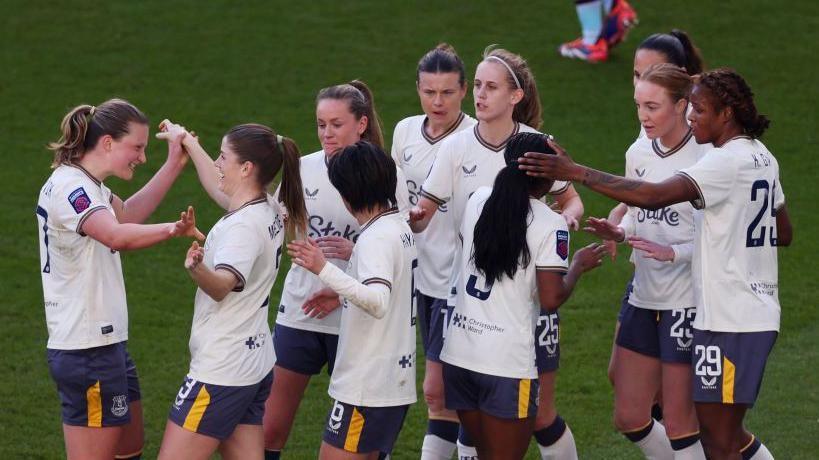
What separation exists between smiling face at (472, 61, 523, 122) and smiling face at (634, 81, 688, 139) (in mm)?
641

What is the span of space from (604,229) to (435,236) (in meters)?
1.07

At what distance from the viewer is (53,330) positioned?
5.42m

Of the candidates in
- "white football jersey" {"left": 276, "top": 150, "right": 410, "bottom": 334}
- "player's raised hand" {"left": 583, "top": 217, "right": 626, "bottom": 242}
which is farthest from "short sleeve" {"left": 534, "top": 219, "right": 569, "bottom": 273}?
"white football jersey" {"left": 276, "top": 150, "right": 410, "bottom": 334}

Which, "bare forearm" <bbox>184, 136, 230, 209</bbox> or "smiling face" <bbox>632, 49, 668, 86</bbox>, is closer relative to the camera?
"bare forearm" <bbox>184, 136, 230, 209</bbox>

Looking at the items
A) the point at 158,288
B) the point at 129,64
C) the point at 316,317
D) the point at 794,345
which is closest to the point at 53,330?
the point at 316,317

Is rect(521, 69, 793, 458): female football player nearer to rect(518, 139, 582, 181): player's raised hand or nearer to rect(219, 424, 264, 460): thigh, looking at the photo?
rect(518, 139, 582, 181): player's raised hand

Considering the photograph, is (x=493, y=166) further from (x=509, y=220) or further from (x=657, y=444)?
(x=657, y=444)

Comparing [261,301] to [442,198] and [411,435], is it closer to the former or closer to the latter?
[442,198]

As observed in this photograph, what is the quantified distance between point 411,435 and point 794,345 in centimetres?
324

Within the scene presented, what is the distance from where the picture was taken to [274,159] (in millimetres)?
5469

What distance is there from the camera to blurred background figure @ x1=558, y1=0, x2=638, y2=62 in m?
15.4

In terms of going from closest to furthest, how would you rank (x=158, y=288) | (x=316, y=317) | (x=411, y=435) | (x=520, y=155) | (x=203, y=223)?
(x=520, y=155)
(x=316, y=317)
(x=411, y=435)
(x=158, y=288)
(x=203, y=223)

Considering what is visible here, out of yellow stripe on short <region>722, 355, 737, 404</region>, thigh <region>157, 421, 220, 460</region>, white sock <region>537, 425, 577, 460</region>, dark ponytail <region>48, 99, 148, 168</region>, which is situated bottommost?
white sock <region>537, 425, 577, 460</region>

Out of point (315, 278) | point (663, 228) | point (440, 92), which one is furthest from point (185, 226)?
point (663, 228)
